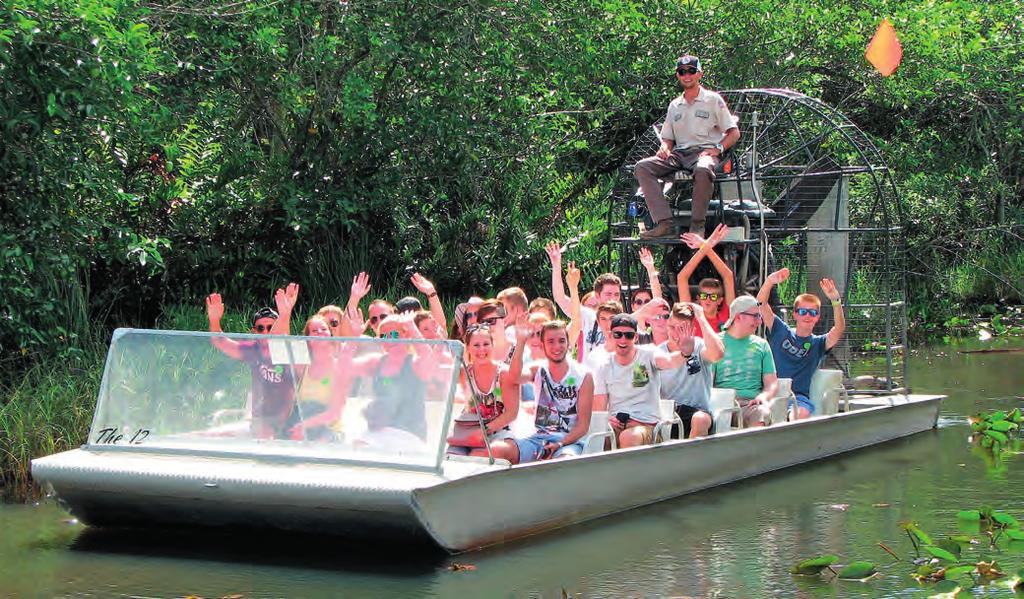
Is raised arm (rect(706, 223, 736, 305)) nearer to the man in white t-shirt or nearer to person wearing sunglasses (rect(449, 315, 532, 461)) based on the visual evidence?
the man in white t-shirt

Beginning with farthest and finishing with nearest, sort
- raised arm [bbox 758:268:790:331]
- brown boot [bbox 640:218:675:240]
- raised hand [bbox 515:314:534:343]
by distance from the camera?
brown boot [bbox 640:218:675:240] → raised arm [bbox 758:268:790:331] → raised hand [bbox 515:314:534:343]

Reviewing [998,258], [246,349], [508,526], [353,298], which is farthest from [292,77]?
[998,258]

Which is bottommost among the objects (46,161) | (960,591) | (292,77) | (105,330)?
(960,591)

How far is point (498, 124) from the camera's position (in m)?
16.7

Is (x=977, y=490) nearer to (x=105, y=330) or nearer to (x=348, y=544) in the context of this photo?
(x=348, y=544)

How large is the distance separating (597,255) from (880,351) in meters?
4.33

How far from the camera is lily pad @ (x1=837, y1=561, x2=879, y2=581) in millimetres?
7500

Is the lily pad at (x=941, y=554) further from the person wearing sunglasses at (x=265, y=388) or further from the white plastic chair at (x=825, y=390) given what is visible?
the white plastic chair at (x=825, y=390)

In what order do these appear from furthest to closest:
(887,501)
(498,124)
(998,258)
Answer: (998,258)
(498,124)
(887,501)

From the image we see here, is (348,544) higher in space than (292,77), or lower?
lower

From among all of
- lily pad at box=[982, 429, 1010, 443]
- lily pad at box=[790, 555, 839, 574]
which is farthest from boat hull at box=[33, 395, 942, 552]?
lily pad at box=[982, 429, 1010, 443]

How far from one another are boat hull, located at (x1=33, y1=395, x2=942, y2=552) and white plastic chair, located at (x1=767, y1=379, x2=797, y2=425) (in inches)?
60.2

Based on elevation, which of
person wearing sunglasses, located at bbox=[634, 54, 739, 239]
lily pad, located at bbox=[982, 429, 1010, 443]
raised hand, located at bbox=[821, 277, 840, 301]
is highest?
person wearing sunglasses, located at bbox=[634, 54, 739, 239]

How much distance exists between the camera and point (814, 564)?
25.0 ft
